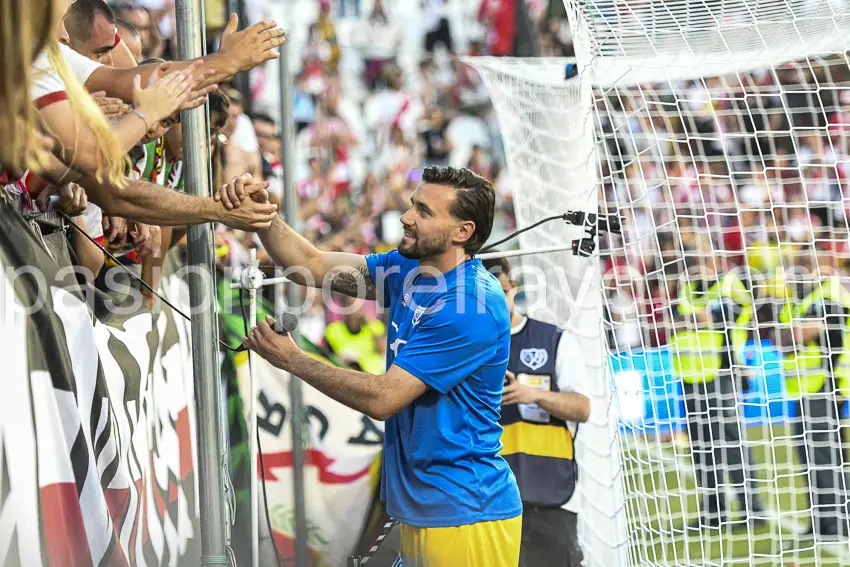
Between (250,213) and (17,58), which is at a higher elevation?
(17,58)

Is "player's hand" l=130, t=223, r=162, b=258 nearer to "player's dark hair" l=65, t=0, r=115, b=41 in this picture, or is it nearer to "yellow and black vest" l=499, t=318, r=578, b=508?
"player's dark hair" l=65, t=0, r=115, b=41

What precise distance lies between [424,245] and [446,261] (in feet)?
0.34

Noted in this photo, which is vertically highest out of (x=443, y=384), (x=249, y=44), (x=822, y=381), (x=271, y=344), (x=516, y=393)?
(x=249, y=44)

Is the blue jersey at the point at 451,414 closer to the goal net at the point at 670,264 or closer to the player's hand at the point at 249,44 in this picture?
the goal net at the point at 670,264

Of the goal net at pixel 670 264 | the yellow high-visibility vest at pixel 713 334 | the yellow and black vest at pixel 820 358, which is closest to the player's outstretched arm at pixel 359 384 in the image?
the goal net at pixel 670 264

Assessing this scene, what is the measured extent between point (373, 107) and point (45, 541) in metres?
8.39

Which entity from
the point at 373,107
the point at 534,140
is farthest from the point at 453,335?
the point at 373,107

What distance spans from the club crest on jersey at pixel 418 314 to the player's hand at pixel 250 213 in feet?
2.16

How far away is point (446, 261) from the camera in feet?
10.2

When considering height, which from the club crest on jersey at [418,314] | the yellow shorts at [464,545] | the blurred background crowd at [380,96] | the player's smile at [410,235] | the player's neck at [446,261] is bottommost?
the yellow shorts at [464,545]

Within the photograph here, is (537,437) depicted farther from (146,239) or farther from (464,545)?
(146,239)

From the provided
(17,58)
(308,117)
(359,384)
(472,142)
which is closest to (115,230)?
(359,384)

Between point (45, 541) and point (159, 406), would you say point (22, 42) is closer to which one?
point (45, 541)

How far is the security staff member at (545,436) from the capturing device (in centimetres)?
429
